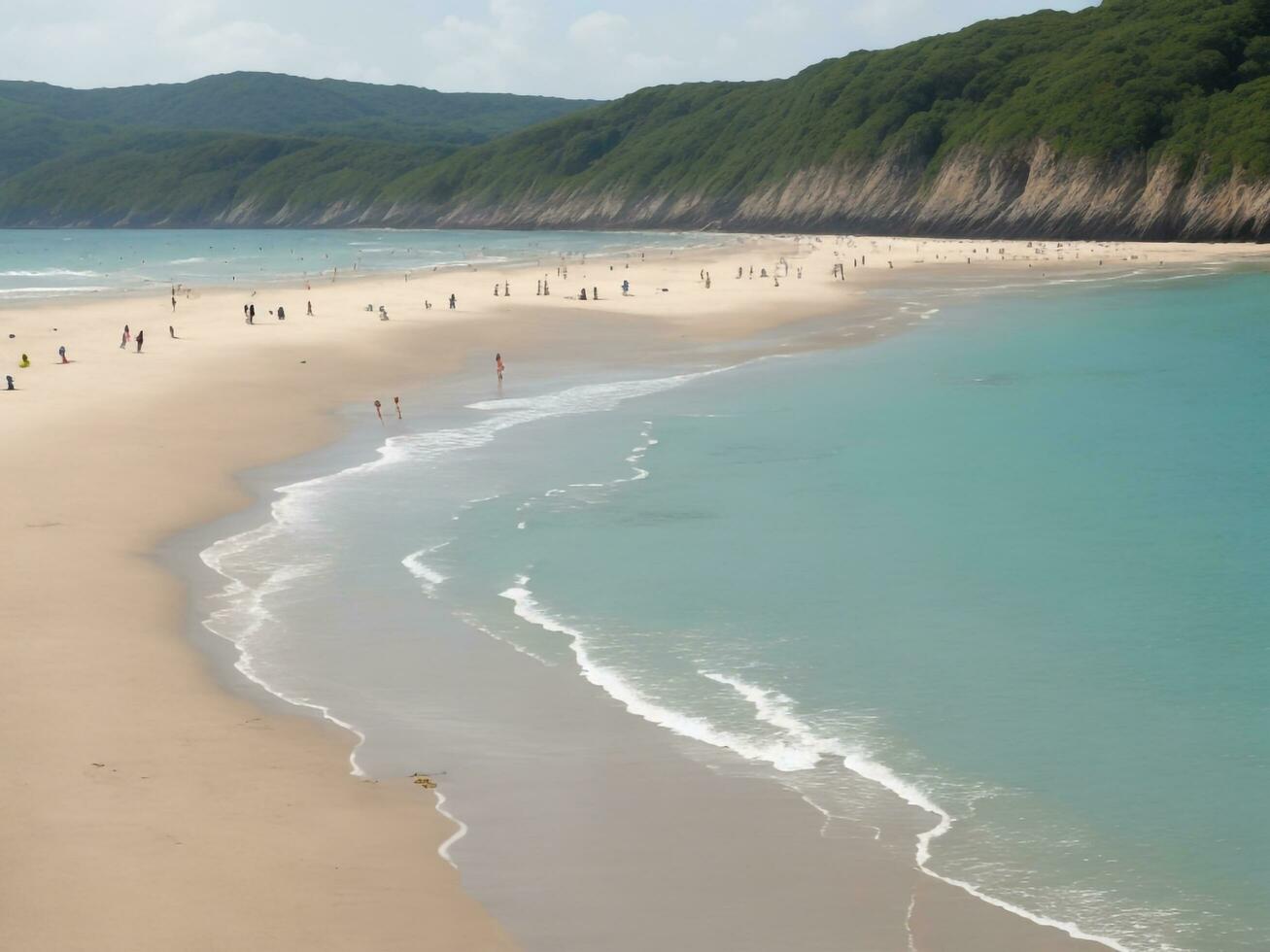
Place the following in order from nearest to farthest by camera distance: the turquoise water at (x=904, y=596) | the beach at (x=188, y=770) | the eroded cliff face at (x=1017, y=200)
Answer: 1. the beach at (x=188, y=770)
2. the turquoise water at (x=904, y=596)
3. the eroded cliff face at (x=1017, y=200)

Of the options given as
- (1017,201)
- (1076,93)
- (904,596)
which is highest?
(1076,93)

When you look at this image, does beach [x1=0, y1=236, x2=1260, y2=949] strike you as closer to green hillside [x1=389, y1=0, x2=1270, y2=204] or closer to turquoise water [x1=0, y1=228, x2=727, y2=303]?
turquoise water [x1=0, y1=228, x2=727, y2=303]

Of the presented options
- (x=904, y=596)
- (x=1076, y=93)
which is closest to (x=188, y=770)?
(x=904, y=596)

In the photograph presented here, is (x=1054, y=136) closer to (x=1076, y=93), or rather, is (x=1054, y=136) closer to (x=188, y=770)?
(x=1076, y=93)

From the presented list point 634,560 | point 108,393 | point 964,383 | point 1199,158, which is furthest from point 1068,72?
point 634,560

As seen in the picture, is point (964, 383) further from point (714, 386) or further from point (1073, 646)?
point (1073, 646)

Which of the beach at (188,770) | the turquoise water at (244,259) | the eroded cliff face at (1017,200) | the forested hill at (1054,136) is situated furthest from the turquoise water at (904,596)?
the forested hill at (1054,136)

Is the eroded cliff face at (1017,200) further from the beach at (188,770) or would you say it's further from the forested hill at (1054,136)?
the beach at (188,770)

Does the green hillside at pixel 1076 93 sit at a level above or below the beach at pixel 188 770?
above

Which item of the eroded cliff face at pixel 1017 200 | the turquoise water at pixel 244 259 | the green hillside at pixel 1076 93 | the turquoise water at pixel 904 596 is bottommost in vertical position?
the turquoise water at pixel 904 596
